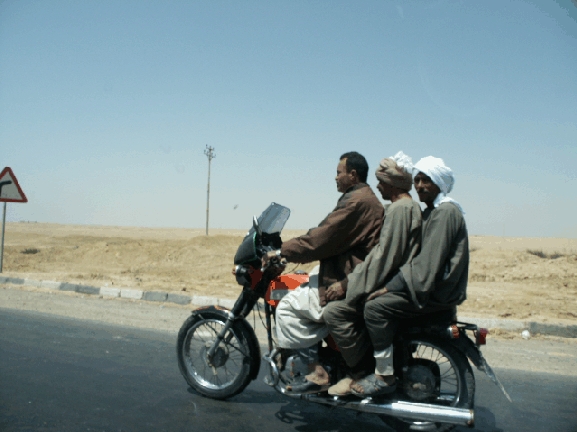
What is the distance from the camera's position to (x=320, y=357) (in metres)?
4.21

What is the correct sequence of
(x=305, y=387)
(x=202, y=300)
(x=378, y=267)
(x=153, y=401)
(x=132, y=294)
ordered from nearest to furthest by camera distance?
1. (x=378, y=267)
2. (x=305, y=387)
3. (x=153, y=401)
4. (x=202, y=300)
5. (x=132, y=294)

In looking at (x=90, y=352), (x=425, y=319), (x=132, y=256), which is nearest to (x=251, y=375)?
(x=425, y=319)

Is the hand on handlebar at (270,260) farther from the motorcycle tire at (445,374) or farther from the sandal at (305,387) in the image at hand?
the motorcycle tire at (445,374)

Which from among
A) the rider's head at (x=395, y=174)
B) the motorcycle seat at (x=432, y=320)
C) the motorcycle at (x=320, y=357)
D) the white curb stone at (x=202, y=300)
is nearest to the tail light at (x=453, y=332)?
the motorcycle at (x=320, y=357)

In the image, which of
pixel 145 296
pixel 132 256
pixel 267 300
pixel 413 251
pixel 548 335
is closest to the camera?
pixel 413 251

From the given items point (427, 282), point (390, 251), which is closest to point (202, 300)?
point (390, 251)

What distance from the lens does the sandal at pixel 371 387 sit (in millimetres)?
3896

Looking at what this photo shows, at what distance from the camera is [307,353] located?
13.7 feet

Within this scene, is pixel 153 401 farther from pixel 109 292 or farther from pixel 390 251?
pixel 109 292

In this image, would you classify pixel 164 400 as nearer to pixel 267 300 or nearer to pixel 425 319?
pixel 267 300

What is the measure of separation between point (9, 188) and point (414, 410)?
13322 millimetres

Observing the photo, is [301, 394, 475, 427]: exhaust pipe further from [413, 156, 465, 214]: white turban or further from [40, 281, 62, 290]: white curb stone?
[40, 281, 62, 290]: white curb stone

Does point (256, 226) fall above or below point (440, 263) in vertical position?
above

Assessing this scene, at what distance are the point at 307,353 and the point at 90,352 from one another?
330cm
